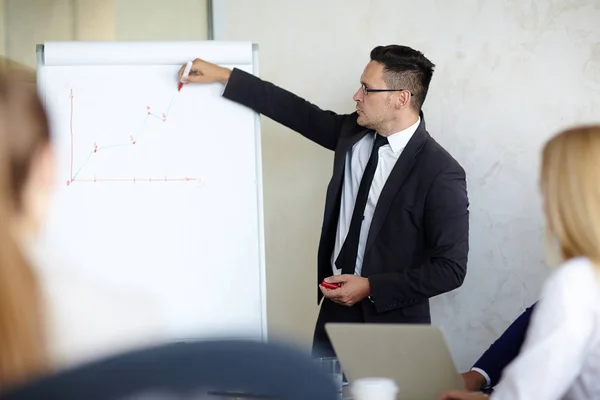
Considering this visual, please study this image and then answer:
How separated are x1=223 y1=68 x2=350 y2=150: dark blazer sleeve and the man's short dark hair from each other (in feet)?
0.75

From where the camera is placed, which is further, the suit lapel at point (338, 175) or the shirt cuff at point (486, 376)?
the suit lapel at point (338, 175)

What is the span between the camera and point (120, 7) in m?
3.26

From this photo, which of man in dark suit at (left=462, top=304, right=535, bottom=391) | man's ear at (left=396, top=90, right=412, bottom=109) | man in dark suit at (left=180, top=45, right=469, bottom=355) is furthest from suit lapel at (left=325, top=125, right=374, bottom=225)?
man in dark suit at (left=462, top=304, right=535, bottom=391)

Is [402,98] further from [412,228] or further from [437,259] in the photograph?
[437,259]

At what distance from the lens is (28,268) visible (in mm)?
766

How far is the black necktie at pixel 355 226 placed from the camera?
2.75 metres

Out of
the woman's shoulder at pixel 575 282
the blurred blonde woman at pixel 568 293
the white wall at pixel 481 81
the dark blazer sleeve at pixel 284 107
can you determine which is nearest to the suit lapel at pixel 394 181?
the dark blazer sleeve at pixel 284 107

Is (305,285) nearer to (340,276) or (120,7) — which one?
(340,276)

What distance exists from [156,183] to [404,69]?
3.18 feet

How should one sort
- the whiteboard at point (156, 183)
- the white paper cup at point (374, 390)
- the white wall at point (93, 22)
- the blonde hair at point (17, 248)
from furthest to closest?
the white wall at point (93, 22) → the whiteboard at point (156, 183) → the white paper cup at point (374, 390) → the blonde hair at point (17, 248)

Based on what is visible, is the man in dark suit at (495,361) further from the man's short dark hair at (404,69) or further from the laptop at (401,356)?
the man's short dark hair at (404,69)

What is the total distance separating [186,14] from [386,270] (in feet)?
4.63

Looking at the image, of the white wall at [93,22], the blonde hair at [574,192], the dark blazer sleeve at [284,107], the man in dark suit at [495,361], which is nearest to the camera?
the blonde hair at [574,192]

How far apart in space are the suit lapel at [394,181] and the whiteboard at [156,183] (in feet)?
1.28
